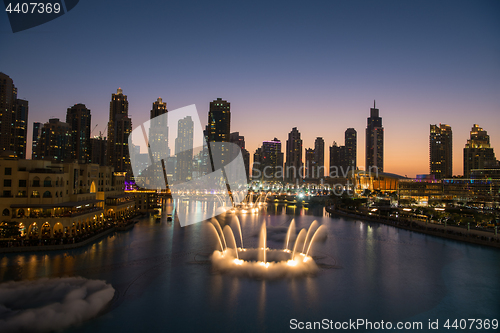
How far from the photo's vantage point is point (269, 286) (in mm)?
19359

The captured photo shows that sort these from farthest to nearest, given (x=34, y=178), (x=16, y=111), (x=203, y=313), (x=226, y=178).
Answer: (x=226, y=178)
(x=16, y=111)
(x=34, y=178)
(x=203, y=313)

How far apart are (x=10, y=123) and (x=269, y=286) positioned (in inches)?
5370

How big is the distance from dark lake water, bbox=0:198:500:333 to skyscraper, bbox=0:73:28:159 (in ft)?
365

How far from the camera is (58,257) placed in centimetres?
2520

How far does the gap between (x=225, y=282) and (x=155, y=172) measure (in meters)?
159

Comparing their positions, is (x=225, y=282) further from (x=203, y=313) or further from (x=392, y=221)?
(x=392, y=221)

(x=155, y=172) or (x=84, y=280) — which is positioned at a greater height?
(x=155, y=172)

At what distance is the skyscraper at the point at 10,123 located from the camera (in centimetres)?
11456

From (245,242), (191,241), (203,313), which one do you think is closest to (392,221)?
(245,242)

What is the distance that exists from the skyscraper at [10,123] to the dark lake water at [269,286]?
4378 inches

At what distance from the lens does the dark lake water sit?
1553 cm

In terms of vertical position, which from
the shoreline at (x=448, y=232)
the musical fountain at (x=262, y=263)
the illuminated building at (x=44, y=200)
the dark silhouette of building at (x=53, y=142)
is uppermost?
the dark silhouette of building at (x=53, y=142)

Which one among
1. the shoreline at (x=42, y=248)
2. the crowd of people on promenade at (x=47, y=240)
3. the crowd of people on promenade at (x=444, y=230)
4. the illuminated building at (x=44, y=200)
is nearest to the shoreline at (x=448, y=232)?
the crowd of people on promenade at (x=444, y=230)

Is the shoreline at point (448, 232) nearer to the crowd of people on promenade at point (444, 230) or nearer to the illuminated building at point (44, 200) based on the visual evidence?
the crowd of people on promenade at point (444, 230)
